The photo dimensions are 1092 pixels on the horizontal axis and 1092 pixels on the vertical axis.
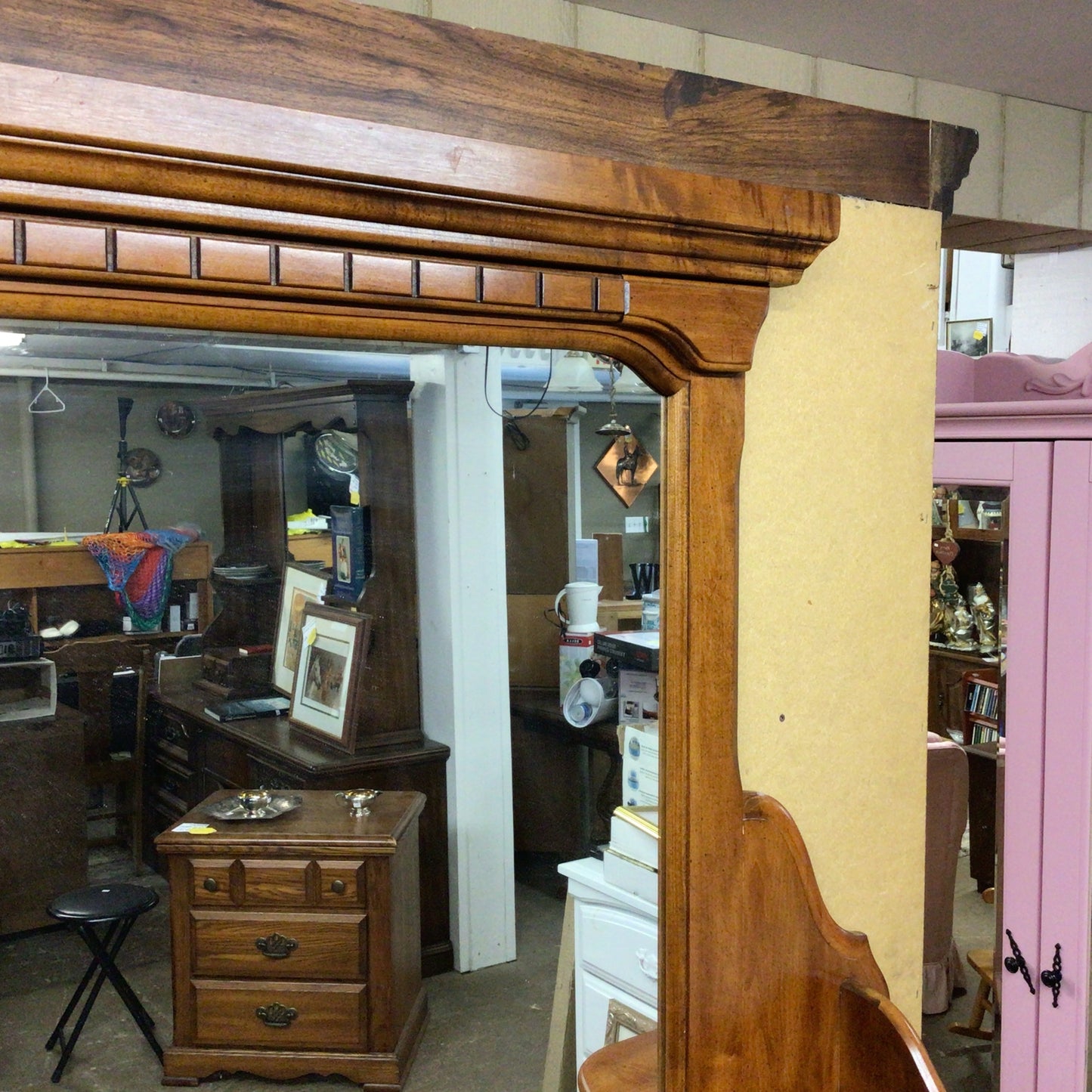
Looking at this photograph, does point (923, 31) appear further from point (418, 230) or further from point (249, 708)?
point (249, 708)

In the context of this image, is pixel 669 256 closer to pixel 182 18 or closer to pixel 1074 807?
pixel 182 18

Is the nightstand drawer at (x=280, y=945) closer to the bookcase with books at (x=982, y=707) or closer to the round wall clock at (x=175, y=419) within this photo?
the round wall clock at (x=175, y=419)

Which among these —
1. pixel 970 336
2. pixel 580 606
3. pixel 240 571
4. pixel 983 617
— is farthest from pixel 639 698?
pixel 970 336

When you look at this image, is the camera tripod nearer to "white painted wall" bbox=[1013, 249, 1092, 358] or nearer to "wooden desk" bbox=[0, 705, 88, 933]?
"wooden desk" bbox=[0, 705, 88, 933]

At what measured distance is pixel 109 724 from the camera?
2.30ft

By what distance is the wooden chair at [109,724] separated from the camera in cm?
68

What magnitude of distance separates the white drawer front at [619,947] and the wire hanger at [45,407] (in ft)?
1.78

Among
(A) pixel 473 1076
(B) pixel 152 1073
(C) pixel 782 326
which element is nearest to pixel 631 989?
(A) pixel 473 1076

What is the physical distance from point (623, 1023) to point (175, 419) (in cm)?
63

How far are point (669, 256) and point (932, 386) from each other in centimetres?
38

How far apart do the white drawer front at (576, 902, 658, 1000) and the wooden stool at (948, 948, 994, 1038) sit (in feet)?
3.00

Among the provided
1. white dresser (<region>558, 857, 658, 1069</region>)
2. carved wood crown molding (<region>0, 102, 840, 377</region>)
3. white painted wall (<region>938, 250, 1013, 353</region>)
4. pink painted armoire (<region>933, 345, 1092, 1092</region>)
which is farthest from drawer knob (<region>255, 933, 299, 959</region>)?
white painted wall (<region>938, 250, 1013, 353</region>)

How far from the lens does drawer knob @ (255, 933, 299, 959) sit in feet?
2.48

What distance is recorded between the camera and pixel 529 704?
2.73ft
